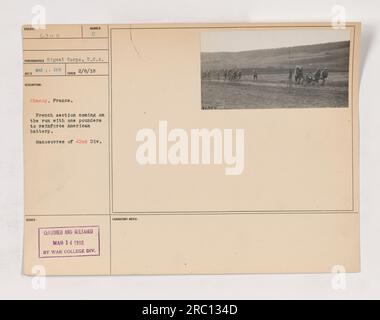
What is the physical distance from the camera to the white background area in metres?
0.59

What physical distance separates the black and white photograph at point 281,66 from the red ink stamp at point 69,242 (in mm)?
255

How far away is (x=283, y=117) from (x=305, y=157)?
0.06 meters

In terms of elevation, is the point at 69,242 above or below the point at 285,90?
below

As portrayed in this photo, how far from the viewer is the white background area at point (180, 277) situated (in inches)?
23.3

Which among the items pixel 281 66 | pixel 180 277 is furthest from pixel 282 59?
pixel 180 277

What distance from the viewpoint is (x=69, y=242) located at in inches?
23.5

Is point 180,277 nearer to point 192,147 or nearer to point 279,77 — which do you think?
point 192,147

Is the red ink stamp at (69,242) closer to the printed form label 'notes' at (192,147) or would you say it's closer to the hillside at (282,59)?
the printed form label 'notes' at (192,147)

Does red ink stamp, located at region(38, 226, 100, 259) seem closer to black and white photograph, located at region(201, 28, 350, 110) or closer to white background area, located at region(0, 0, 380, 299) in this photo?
white background area, located at region(0, 0, 380, 299)

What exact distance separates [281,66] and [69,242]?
15.1 inches

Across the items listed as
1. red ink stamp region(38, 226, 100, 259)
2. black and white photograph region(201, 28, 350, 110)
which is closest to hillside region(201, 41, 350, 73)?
black and white photograph region(201, 28, 350, 110)

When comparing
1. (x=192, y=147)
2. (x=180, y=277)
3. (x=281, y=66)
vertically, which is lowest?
(x=180, y=277)

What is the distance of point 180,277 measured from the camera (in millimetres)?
607

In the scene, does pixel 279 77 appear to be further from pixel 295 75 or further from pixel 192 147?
pixel 192 147
